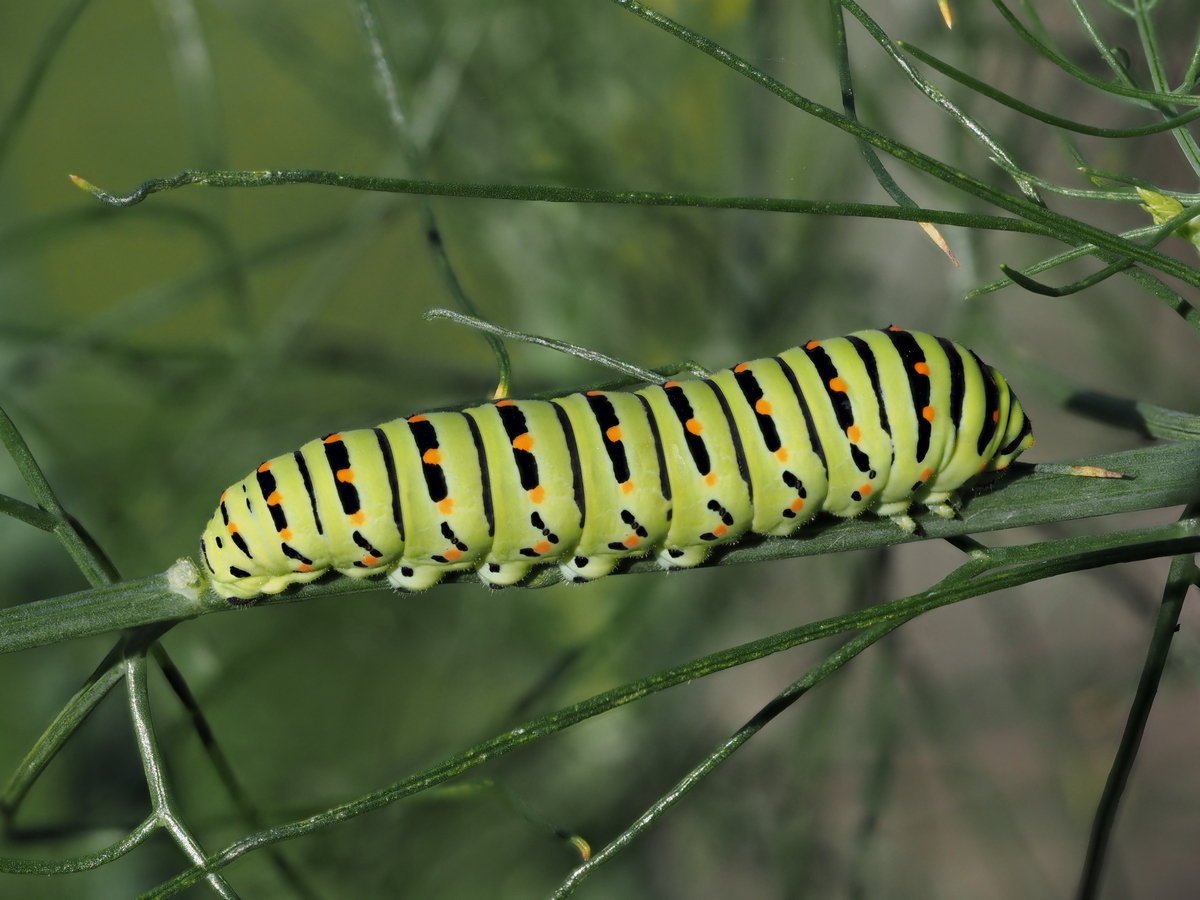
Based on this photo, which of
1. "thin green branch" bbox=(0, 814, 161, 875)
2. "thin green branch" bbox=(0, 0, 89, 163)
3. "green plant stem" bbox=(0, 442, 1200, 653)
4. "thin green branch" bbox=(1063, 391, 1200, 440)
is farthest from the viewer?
"thin green branch" bbox=(0, 0, 89, 163)

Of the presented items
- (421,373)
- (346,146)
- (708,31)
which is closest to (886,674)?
(421,373)

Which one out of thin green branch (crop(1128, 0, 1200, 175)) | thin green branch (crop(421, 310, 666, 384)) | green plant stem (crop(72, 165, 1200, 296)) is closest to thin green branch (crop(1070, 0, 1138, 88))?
thin green branch (crop(1128, 0, 1200, 175))

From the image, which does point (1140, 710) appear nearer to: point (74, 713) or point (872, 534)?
point (872, 534)

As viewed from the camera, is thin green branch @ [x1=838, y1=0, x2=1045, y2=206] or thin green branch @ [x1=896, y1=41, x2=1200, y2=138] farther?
thin green branch @ [x1=838, y1=0, x2=1045, y2=206]

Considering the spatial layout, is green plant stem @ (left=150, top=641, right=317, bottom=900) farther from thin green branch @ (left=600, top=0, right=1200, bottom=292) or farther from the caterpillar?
thin green branch @ (left=600, top=0, right=1200, bottom=292)

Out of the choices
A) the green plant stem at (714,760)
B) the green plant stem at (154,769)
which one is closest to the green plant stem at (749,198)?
the green plant stem at (714,760)

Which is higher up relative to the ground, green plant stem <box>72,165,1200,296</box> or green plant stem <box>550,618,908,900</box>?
green plant stem <box>72,165,1200,296</box>

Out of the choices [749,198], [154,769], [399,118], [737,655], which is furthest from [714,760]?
[399,118]

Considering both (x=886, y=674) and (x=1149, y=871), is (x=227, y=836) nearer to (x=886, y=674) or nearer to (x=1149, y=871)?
(x=886, y=674)
